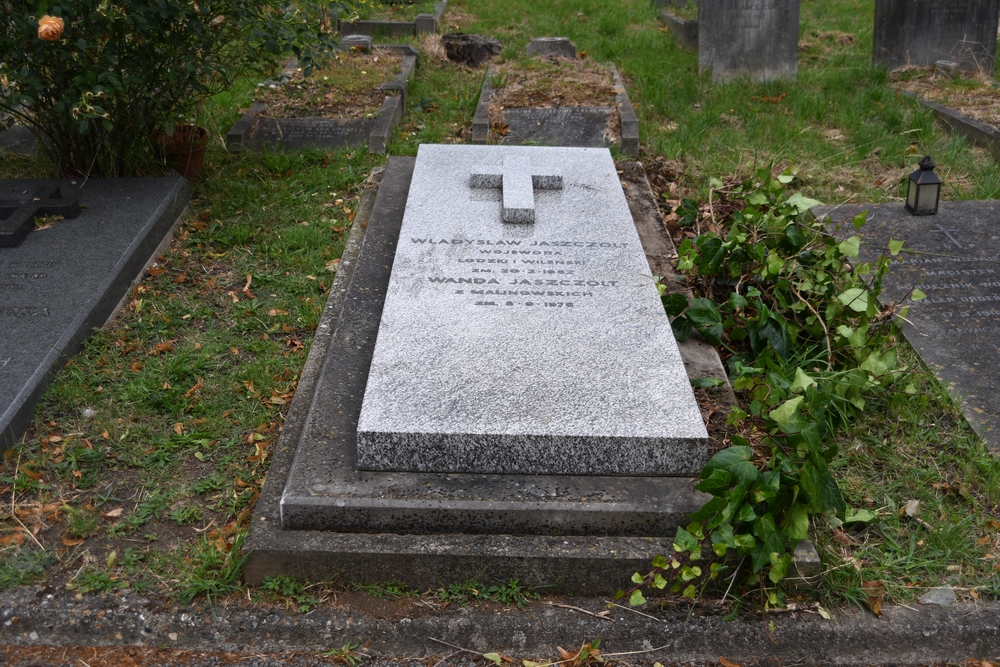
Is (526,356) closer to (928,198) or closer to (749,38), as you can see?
(928,198)

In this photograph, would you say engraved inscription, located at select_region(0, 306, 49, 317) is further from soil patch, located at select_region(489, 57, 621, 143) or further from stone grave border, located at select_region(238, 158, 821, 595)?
soil patch, located at select_region(489, 57, 621, 143)

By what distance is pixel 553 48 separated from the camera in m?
7.29

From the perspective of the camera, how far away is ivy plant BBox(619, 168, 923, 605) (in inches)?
84.4

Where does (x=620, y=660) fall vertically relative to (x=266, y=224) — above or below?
below

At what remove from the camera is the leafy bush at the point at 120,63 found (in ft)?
12.6

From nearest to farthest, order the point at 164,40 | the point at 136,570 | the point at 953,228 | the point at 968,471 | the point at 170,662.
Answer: the point at 170,662 < the point at 136,570 < the point at 968,471 < the point at 953,228 < the point at 164,40

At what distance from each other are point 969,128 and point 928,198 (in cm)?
187

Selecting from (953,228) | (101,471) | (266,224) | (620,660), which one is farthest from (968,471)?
(266,224)

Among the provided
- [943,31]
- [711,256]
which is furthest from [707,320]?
[943,31]

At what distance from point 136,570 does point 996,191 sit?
436 cm

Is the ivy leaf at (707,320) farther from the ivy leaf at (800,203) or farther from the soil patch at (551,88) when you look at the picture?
the soil patch at (551,88)

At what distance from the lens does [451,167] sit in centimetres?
401

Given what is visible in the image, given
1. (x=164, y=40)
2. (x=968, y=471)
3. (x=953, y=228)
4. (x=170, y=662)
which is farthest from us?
(x=164, y=40)

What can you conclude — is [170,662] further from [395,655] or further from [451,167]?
[451,167]
